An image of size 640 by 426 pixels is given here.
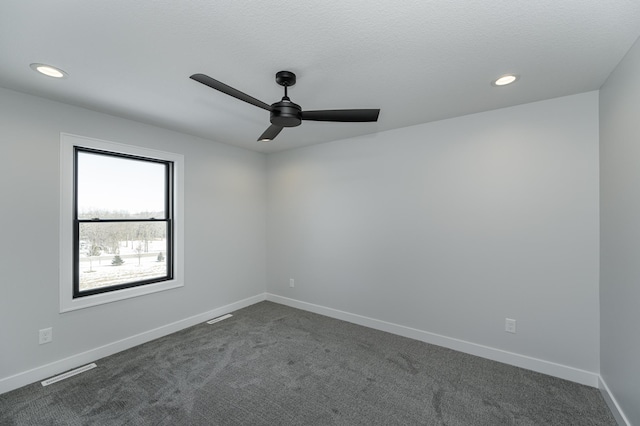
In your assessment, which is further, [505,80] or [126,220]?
[126,220]

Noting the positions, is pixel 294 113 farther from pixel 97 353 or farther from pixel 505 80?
pixel 97 353

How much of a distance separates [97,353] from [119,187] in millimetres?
1749

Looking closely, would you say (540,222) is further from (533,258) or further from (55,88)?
(55,88)

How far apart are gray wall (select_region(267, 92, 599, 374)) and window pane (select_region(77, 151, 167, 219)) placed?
2.02 meters

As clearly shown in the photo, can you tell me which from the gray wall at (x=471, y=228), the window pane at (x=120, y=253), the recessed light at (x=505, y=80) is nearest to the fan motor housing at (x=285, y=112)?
the recessed light at (x=505, y=80)

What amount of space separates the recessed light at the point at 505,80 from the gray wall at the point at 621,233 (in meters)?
0.62

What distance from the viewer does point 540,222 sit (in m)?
2.63

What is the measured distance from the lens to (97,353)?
285 centimetres

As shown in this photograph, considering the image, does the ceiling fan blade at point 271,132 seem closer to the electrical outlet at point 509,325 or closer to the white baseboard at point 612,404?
the electrical outlet at point 509,325

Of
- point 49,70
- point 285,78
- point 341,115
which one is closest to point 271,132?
point 285,78

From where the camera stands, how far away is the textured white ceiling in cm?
148

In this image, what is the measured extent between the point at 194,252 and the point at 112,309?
1069 millimetres

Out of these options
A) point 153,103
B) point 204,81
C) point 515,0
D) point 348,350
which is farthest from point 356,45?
point 348,350

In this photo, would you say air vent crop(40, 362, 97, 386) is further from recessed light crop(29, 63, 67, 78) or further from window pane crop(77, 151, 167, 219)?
recessed light crop(29, 63, 67, 78)
